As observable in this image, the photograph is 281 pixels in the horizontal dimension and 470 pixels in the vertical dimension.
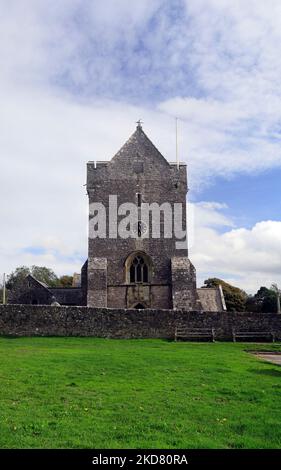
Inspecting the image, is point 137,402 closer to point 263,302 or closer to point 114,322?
point 114,322

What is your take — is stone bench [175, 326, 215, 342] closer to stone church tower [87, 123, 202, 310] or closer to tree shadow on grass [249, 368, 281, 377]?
stone church tower [87, 123, 202, 310]

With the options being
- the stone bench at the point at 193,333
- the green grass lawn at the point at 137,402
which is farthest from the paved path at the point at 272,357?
the stone bench at the point at 193,333

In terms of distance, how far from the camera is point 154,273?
34625mm

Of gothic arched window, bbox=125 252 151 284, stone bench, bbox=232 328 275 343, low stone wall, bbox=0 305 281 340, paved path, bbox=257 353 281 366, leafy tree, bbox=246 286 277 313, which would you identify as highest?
gothic arched window, bbox=125 252 151 284

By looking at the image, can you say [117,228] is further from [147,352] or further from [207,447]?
[207,447]

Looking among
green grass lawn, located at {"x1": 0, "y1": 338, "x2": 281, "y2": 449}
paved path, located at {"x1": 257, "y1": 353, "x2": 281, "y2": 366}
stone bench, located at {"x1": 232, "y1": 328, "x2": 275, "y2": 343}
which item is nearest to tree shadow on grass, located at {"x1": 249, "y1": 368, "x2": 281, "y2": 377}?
green grass lawn, located at {"x1": 0, "y1": 338, "x2": 281, "y2": 449}

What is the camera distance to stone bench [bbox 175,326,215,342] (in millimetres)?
26875

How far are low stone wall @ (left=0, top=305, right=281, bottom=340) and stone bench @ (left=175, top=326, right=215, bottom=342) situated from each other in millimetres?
312

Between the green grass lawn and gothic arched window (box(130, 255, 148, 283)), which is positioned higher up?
gothic arched window (box(130, 255, 148, 283))

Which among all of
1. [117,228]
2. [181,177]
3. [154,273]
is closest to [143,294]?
[154,273]

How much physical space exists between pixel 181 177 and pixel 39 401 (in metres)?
28.3

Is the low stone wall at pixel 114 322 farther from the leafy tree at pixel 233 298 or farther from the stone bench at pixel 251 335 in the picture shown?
the leafy tree at pixel 233 298

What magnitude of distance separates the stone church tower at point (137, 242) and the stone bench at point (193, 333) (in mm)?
5405
